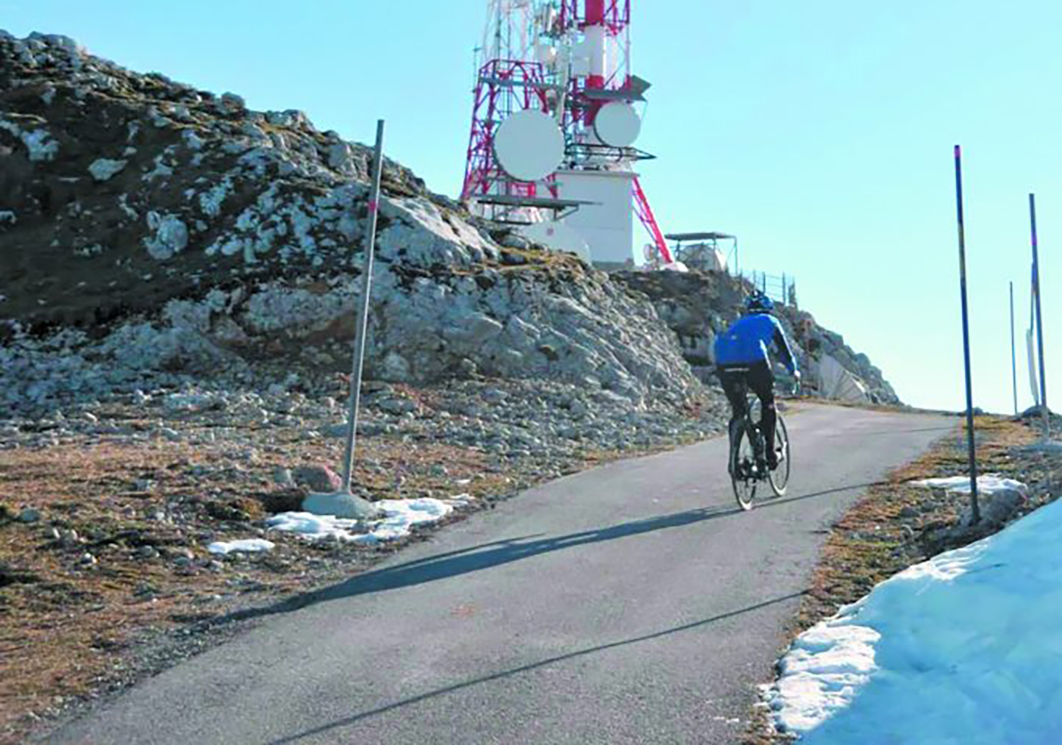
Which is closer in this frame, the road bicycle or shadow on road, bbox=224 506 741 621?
shadow on road, bbox=224 506 741 621

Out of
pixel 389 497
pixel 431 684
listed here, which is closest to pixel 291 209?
pixel 389 497

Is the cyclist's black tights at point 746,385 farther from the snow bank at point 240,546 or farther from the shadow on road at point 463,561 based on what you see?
the snow bank at point 240,546

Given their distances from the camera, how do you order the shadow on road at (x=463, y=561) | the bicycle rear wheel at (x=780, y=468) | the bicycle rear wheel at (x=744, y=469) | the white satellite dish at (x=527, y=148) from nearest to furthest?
the shadow on road at (x=463, y=561) < the bicycle rear wheel at (x=744, y=469) < the bicycle rear wheel at (x=780, y=468) < the white satellite dish at (x=527, y=148)

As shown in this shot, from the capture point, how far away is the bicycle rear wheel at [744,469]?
33.6 ft

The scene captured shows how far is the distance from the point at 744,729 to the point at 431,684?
1.54 m

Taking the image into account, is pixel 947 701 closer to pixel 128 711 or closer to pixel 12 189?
pixel 128 711

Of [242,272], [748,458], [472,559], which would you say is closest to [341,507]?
[472,559]

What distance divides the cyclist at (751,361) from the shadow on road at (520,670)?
3772mm

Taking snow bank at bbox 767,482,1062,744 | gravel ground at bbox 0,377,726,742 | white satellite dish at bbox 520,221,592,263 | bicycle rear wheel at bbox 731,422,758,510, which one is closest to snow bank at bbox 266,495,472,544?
gravel ground at bbox 0,377,726,742

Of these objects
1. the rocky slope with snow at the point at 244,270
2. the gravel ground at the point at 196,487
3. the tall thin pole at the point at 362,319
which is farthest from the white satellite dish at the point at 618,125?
the tall thin pole at the point at 362,319

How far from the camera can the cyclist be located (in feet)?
34.3

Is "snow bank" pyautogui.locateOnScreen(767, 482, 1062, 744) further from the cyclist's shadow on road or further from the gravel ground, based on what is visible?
the gravel ground

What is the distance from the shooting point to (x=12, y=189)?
26062mm

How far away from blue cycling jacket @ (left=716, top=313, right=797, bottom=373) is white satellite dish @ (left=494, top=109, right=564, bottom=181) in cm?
3113
